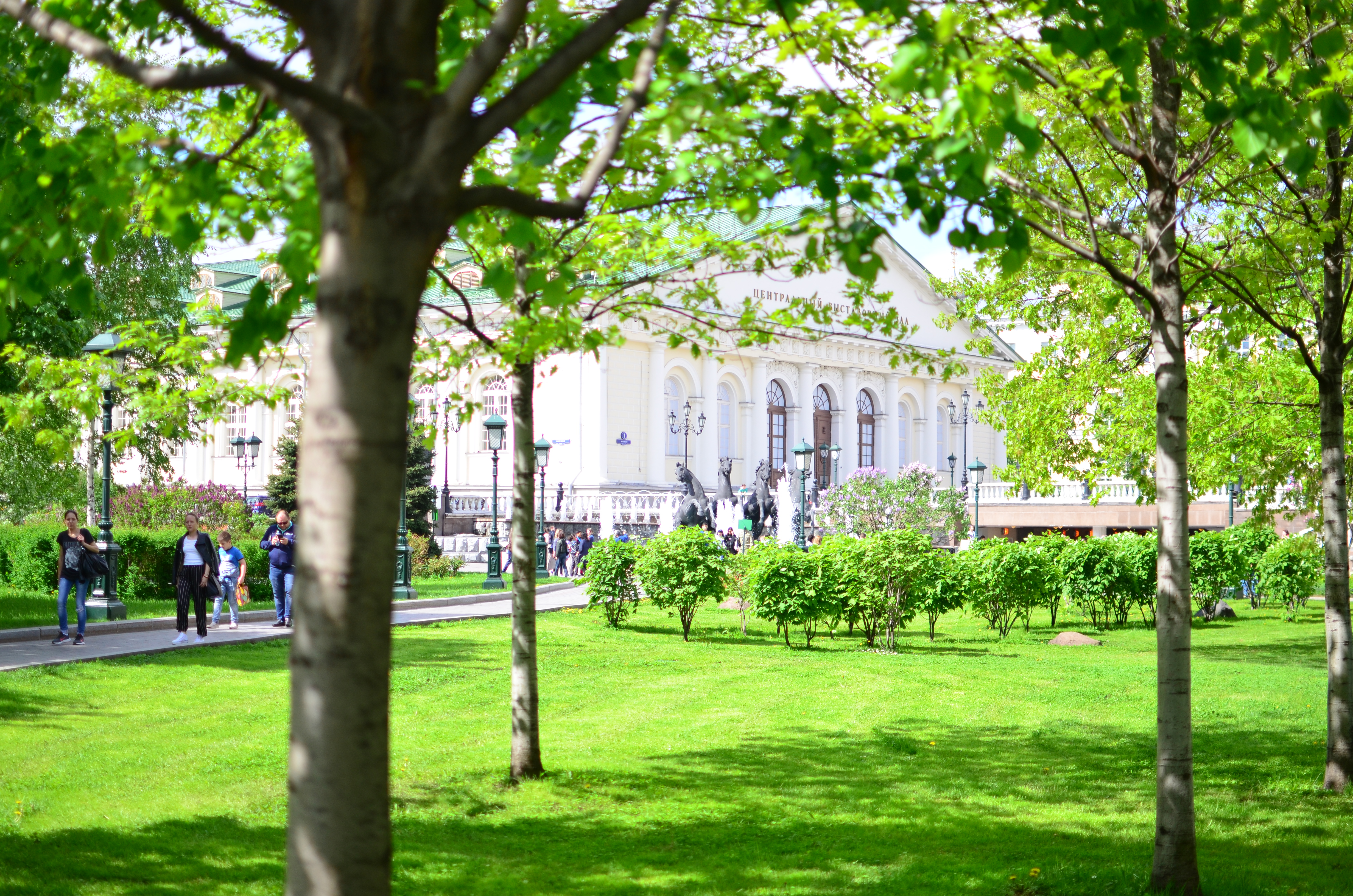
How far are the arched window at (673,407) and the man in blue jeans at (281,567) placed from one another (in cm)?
3623

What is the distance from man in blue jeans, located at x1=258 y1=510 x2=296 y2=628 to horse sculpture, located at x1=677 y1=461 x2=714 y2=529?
16222 millimetres

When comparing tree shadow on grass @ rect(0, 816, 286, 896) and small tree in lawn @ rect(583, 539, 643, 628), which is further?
small tree in lawn @ rect(583, 539, 643, 628)

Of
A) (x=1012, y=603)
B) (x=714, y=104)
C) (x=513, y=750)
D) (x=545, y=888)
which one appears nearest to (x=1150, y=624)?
(x=1012, y=603)

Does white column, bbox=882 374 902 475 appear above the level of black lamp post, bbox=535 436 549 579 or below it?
above

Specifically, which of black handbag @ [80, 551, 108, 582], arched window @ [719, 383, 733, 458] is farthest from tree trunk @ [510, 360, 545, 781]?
arched window @ [719, 383, 733, 458]

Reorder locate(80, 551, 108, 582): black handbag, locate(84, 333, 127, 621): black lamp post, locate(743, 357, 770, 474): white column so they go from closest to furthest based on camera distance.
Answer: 1. locate(80, 551, 108, 582): black handbag
2. locate(84, 333, 127, 621): black lamp post
3. locate(743, 357, 770, 474): white column

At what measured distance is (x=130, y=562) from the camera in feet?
70.1

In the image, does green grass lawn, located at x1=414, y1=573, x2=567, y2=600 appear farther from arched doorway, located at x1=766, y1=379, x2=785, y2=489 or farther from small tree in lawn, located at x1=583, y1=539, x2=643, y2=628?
arched doorway, located at x1=766, y1=379, x2=785, y2=489

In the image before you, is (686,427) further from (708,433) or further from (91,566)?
(91,566)

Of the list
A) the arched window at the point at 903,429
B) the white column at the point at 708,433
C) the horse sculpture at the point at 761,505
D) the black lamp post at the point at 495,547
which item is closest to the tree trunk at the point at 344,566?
the black lamp post at the point at 495,547

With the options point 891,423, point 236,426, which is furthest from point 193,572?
point 891,423

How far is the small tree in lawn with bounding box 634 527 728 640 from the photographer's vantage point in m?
17.8

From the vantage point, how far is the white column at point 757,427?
186 ft

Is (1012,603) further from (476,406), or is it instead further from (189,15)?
(189,15)
